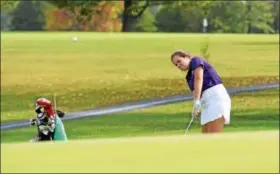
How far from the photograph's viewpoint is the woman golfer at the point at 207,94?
668cm

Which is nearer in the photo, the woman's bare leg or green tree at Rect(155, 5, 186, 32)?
the woman's bare leg

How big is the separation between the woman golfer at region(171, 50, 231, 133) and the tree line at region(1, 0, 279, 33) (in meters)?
49.3

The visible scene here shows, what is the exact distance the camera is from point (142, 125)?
612 inches

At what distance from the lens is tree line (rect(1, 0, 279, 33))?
61375mm

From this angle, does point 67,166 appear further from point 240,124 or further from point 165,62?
point 165,62

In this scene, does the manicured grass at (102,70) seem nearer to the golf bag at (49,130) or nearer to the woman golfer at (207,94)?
the golf bag at (49,130)

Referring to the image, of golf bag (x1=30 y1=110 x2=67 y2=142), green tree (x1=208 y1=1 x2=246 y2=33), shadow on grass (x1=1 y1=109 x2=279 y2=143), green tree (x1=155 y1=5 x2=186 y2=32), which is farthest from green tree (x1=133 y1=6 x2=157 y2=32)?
golf bag (x1=30 y1=110 x2=67 y2=142)

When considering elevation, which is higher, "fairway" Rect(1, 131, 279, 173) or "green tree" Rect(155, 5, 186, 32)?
"green tree" Rect(155, 5, 186, 32)

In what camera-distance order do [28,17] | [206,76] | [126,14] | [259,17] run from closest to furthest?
1. [206,76]
2. [126,14]
3. [28,17]
4. [259,17]

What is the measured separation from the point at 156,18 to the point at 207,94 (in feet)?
195

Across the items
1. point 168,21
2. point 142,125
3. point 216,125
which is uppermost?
point 168,21

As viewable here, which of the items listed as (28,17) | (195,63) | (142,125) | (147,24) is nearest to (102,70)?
(142,125)

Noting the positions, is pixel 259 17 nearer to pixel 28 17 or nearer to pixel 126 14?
pixel 28 17

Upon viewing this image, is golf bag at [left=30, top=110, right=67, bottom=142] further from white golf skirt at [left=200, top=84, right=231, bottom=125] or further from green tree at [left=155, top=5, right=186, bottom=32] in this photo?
green tree at [left=155, top=5, right=186, bottom=32]
